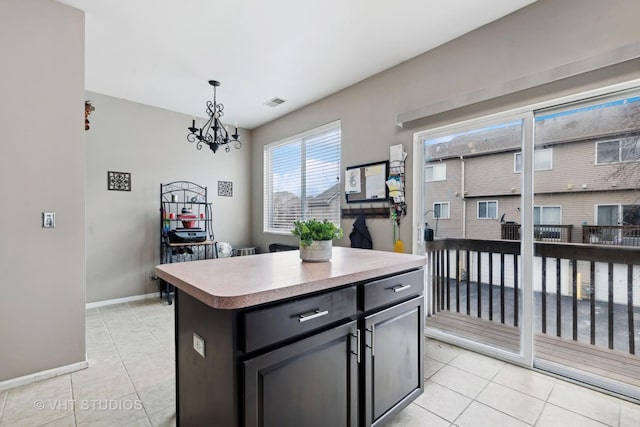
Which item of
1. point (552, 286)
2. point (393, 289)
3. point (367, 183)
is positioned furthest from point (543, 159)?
point (393, 289)

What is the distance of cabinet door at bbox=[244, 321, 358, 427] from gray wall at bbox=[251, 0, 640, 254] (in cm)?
196

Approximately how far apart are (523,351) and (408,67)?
112 inches

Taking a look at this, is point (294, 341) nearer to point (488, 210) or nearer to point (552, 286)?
point (488, 210)

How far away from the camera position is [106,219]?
4.13 meters

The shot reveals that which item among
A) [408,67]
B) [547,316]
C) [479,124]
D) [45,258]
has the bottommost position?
[547,316]

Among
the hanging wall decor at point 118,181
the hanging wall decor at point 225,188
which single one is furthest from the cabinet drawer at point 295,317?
the hanging wall decor at point 225,188

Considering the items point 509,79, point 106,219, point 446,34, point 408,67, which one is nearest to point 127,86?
point 106,219

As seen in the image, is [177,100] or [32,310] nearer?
[32,310]

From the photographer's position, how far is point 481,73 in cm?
260

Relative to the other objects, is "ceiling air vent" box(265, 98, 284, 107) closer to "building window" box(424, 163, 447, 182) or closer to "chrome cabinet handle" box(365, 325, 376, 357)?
"building window" box(424, 163, 447, 182)

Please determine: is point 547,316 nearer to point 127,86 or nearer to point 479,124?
point 479,124

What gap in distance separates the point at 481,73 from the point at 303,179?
2.75 metres

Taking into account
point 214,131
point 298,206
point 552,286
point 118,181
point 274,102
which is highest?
point 274,102

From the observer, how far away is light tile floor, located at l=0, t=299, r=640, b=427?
181 cm
